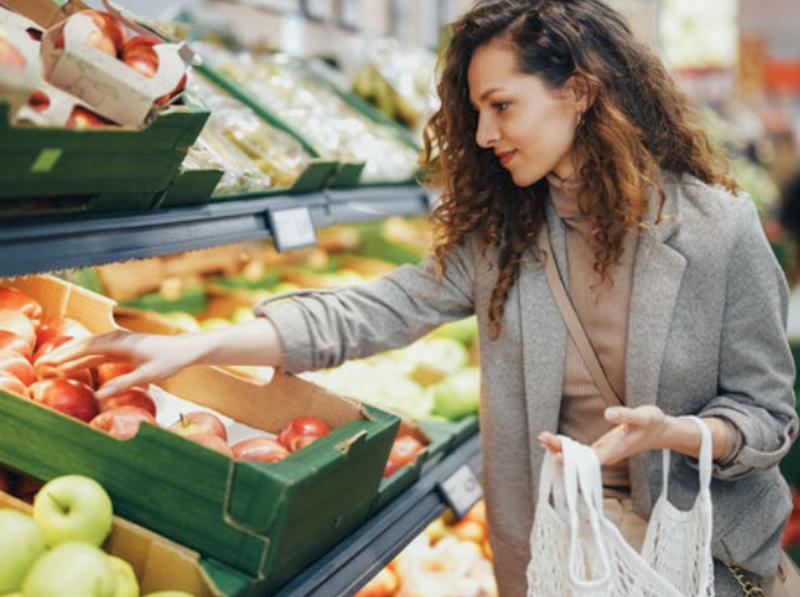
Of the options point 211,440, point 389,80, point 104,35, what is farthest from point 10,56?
point 389,80

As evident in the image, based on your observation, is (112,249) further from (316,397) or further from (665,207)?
(665,207)

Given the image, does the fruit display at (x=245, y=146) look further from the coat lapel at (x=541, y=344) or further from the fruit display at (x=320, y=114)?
the coat lapel at (x=541, y=344)

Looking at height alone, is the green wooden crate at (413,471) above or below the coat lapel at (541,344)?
below

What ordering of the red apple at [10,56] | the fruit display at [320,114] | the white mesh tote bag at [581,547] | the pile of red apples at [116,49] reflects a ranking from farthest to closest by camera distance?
1. the fruit display at [320,114]
2. the white mesh tote bag at [581,547]
3. the pile of red apples at [116,49]
4. the red apple at [10,56]

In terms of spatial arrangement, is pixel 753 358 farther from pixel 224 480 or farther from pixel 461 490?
pixel 224 480

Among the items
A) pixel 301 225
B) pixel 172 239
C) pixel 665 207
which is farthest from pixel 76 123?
pixel 665 207

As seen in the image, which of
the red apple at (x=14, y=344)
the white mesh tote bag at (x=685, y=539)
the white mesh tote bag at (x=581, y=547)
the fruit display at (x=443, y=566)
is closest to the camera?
the white mesh tote bag at (x=581, y=547)

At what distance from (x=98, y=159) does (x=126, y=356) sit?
1.37 feet

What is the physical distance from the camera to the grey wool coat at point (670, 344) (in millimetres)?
1680

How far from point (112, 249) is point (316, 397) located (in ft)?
1.72

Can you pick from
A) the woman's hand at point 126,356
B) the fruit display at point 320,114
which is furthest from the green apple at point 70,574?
the fruit display at point 320,114

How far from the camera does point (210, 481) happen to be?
1326mm

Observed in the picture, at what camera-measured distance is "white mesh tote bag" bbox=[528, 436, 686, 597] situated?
1.41 meters

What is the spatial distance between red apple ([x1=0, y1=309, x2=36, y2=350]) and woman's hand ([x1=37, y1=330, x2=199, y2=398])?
13cm
